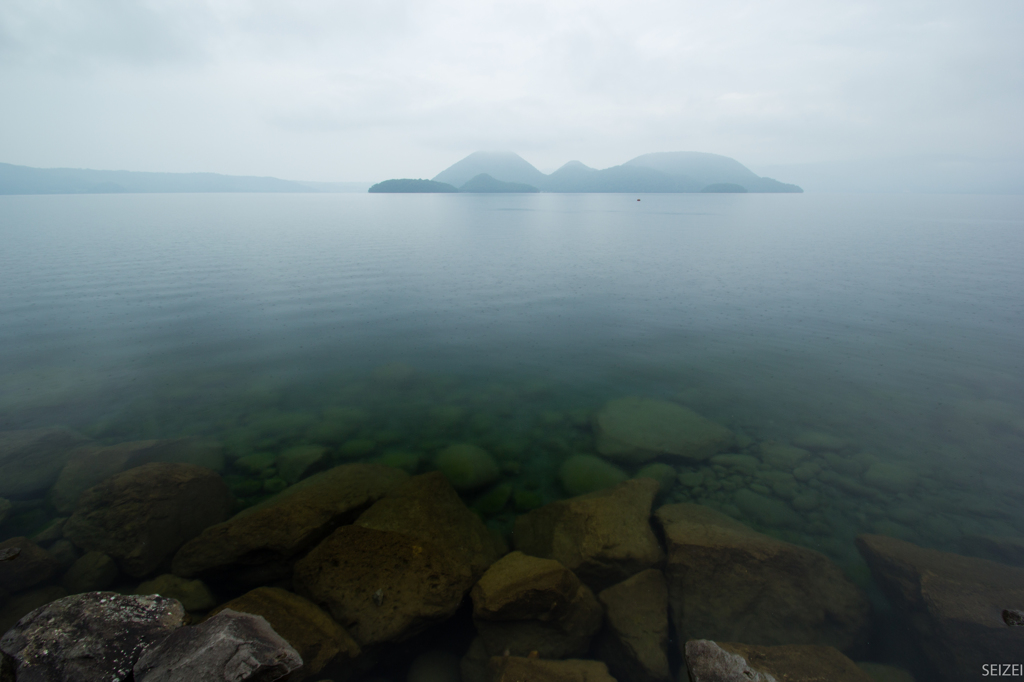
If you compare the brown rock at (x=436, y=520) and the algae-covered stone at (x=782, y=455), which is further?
the algae-covered stone at (x=782, y=455)

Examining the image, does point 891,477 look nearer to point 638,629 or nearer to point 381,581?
point 638,629

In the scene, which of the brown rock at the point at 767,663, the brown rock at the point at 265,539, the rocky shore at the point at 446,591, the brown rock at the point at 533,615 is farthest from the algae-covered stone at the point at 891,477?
the brown rock at the point at 265,539

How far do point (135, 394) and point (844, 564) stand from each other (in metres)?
22.9

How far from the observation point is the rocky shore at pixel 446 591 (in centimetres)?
626

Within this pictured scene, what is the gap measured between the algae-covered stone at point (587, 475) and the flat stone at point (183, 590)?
8.44 m

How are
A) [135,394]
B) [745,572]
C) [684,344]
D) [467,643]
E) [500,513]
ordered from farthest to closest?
[684,344] → [135,394] → [500,513] → [745,572] → [467,643]

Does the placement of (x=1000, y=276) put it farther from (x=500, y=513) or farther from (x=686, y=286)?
(x=500, y=513)

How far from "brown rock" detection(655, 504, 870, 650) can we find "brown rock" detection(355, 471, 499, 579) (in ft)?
13.3

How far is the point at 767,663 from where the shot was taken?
7.22 metres

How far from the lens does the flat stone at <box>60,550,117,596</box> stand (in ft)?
30.0

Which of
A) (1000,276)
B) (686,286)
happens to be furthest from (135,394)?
(1000,276)

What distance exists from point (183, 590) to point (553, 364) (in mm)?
14326

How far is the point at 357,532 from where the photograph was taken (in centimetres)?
A: 941

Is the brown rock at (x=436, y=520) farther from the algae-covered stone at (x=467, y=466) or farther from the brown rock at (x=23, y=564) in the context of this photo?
the brown rock at (x=23, y=564)
